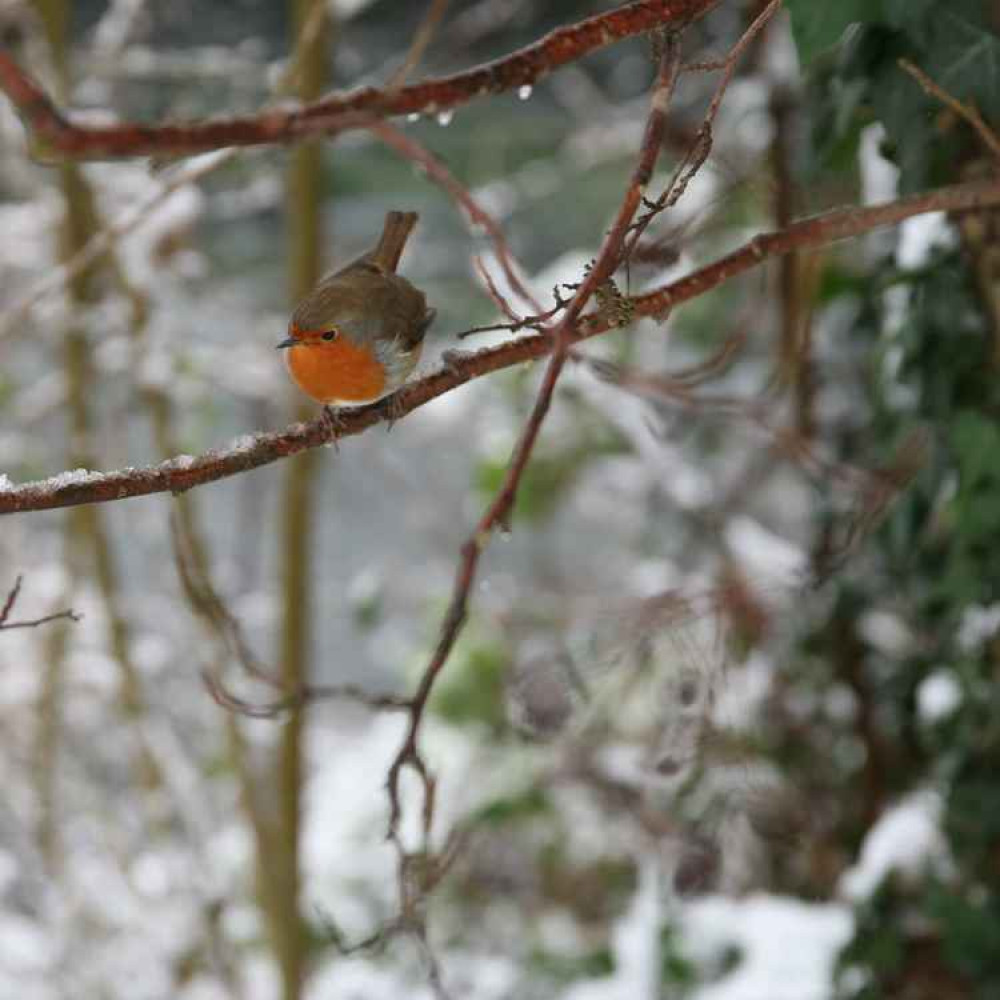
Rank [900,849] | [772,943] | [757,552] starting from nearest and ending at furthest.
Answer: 1. [900,849]
2. [772,943]
3. [757,552]

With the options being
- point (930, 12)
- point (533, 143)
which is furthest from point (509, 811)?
point (533, 143)

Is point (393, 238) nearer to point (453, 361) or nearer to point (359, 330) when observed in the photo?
point (359, 330)

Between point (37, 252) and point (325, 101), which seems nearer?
point (325, 101)

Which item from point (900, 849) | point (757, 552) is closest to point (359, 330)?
point (900, 849)

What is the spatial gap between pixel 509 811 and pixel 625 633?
41.1 inches

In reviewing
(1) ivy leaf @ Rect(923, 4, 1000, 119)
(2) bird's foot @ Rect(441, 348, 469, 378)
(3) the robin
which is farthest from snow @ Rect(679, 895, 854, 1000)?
(2) bird's foot @ Rect(441, 348, 469, 378)

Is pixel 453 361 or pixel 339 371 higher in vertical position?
pixel 339 371

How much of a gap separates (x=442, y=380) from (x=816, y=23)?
0.45 m

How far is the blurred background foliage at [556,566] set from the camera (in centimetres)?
139

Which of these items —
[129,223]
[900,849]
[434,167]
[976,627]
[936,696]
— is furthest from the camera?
[936,696]

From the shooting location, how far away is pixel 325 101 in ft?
1.98

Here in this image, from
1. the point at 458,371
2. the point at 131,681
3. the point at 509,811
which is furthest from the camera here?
the point at 131,681

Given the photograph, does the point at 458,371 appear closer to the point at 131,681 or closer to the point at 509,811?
the point at 509,811

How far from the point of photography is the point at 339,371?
3.98ft
